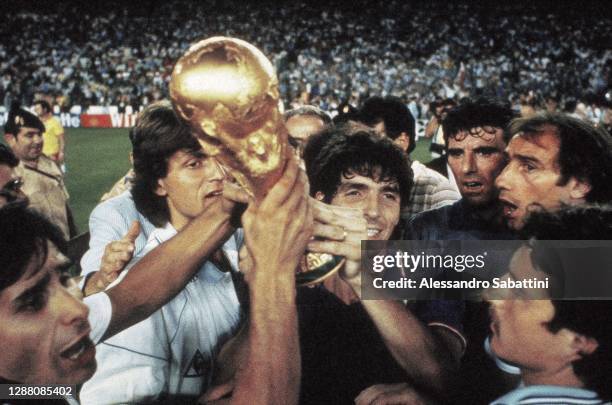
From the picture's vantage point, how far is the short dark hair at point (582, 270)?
1350mm

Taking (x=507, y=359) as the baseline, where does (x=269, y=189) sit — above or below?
above

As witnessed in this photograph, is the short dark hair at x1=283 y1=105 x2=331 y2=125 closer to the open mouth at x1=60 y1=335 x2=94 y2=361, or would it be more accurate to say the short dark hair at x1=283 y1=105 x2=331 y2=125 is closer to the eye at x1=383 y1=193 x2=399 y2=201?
the eye at x1=383 y1=193 x2=399 y2=201

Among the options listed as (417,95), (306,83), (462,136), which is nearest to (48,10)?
(306,83)

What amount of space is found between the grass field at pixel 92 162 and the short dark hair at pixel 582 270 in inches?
247

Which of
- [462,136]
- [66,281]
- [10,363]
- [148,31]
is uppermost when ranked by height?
[148,31]

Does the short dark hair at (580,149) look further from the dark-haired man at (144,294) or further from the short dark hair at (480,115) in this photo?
the dark-haired man at (144,294)

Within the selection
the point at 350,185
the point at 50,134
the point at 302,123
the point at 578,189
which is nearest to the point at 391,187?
the point at 350,185

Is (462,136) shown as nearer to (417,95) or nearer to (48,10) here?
(417,95)

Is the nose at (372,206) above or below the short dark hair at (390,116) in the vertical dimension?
below

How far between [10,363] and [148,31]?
29605mm

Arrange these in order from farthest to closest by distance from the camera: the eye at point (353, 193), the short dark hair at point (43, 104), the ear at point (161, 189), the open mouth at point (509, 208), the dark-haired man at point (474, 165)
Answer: the short dark hair at point (43, 104)
the dark-haired man at point (474, 165)
the ear at point (161, 189)
the open mouth at point (509, 208)
the eye at point (353, 193)

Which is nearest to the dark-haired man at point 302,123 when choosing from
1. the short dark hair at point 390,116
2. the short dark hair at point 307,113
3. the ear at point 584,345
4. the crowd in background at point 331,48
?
the short dark hair at point 307,113

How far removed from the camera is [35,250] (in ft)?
4.68

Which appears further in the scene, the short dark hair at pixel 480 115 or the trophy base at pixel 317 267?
the short dark hair at pixel 480 115
